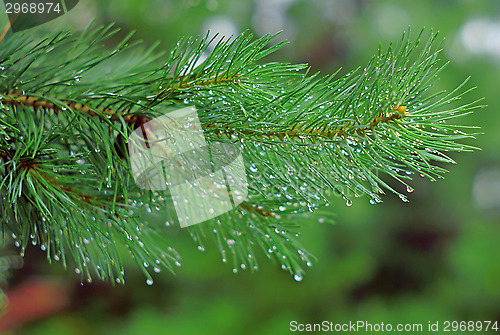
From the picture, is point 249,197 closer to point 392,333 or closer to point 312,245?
point 312,245

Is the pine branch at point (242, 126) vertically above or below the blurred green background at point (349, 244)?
below

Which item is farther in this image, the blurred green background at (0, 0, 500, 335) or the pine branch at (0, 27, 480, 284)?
the blurred green background at (0, 0, 500, 335)

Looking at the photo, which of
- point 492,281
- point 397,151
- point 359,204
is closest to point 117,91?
point 397,151

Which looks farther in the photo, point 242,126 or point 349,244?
point 349,244

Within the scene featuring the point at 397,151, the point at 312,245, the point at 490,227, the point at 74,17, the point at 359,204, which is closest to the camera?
the point at 397,151

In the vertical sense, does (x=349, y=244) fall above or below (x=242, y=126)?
above

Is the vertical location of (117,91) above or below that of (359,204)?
below

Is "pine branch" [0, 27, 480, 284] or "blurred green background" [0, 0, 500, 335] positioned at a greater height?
"blurred green background" [0, 0, 500, 335]

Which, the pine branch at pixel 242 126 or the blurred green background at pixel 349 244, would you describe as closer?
the pine branch at pixel 242 126
